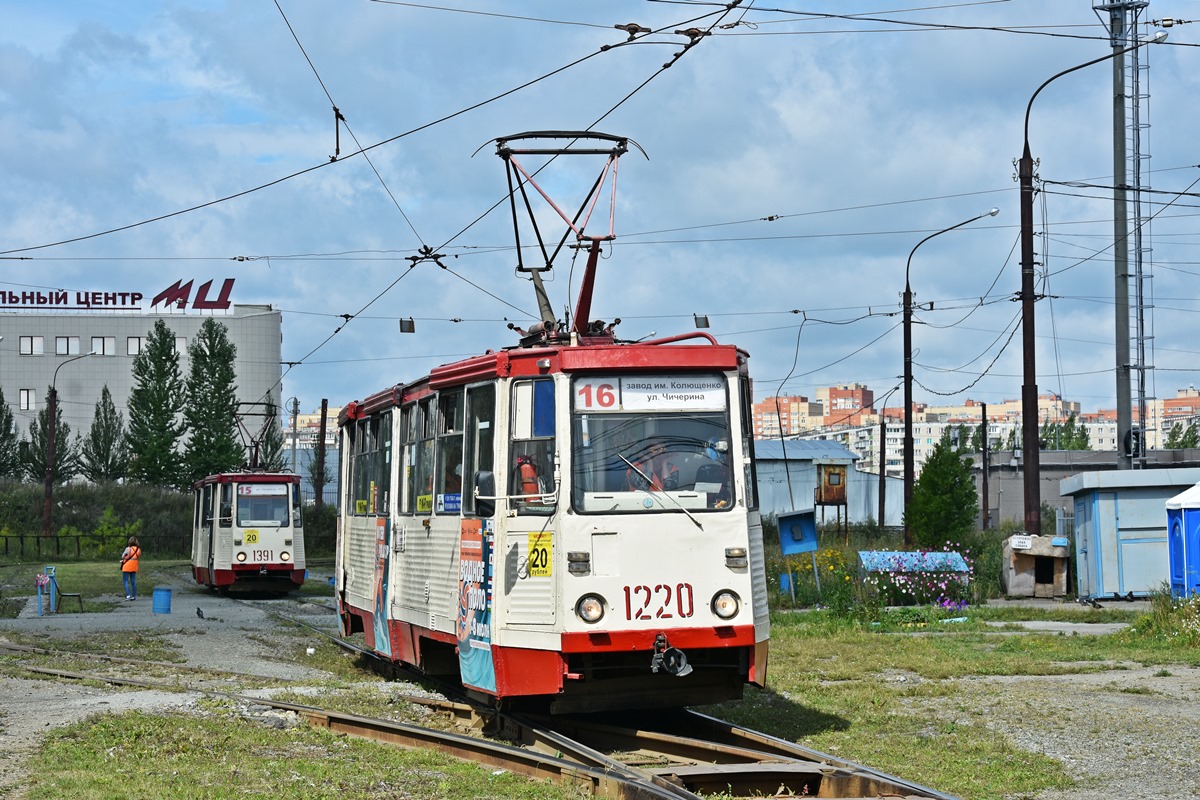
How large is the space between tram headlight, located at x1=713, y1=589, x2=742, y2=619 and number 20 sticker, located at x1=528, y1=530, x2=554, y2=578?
130cm

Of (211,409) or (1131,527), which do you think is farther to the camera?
(211,409)

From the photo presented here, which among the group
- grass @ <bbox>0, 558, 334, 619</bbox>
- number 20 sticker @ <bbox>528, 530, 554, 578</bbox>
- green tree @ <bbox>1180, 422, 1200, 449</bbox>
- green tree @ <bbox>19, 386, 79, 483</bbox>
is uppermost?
green tree @ <bbox>1180, 422, 1200, 449</bbox>

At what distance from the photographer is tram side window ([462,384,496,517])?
11.8 meters

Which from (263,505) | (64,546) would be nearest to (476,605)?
(263,505)

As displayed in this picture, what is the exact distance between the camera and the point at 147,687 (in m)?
15.0

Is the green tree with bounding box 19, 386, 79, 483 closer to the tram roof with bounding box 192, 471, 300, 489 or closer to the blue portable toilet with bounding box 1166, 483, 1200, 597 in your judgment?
the tram roof with bounding box 192, 471, 300, 489

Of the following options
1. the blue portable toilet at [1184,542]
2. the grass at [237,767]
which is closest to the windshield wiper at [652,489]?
the grass at [237,767]

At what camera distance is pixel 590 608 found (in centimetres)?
1088

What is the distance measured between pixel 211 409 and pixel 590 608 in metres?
73.2

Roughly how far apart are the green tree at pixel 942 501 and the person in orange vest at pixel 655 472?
24676 millimetres

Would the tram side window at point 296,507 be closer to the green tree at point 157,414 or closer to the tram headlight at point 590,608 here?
the tram headlight at point 590,608

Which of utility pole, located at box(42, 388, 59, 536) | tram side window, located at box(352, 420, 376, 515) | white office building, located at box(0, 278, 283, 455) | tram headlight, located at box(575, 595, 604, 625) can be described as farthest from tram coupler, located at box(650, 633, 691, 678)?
white office building, located at box(0, 278, 283, 455)

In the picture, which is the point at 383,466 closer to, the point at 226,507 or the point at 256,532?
the point at 256,532

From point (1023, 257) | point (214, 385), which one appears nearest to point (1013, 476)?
point (214, 385)
